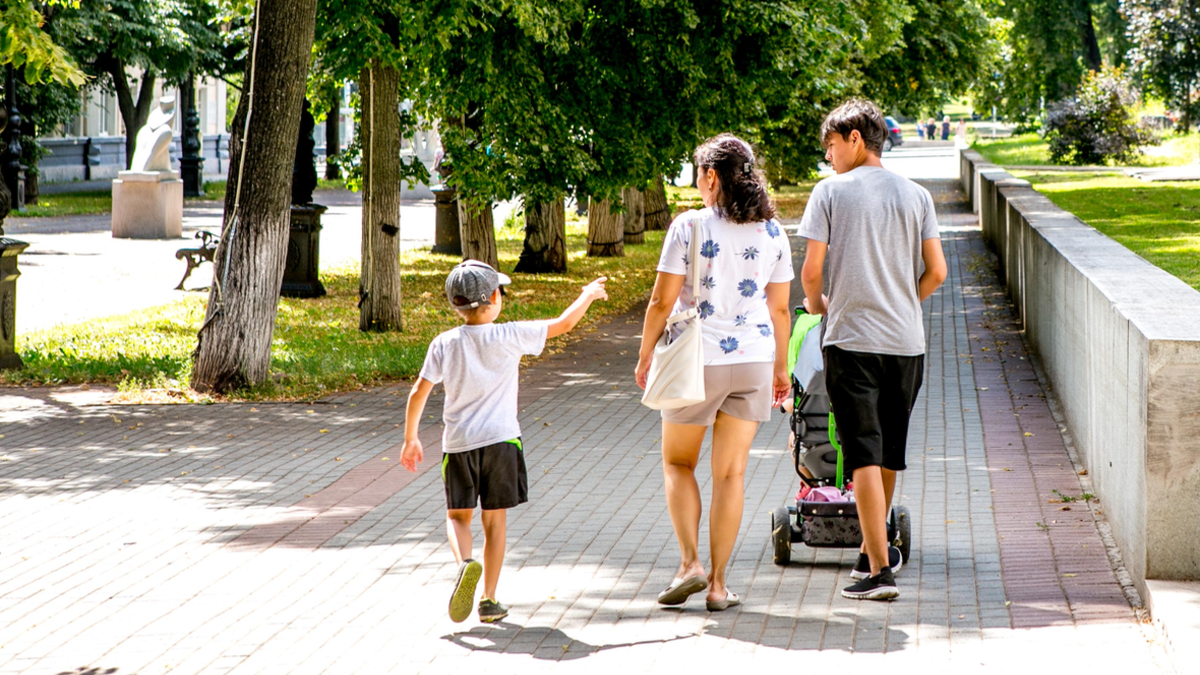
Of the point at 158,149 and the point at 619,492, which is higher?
the point at 158,149

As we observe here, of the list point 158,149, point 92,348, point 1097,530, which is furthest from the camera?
point 158,149

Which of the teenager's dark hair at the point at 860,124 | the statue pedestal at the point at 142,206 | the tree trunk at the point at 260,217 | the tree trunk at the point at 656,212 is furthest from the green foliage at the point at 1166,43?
the teenager's dark hair at the point at 860,124

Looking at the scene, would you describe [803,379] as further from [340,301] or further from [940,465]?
[340,301]

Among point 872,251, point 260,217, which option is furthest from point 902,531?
point 260,217

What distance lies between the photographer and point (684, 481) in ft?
16.8

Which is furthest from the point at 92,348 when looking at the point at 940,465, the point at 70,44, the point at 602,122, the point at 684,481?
the point at 70,44

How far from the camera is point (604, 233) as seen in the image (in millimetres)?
22516

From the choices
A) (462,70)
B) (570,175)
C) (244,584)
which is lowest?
(244,584)

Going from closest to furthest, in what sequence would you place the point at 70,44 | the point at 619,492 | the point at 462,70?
the point at 619,492
the point at 462,70
the point at 70,44

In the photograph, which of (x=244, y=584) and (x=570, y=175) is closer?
(x=244, y=584)

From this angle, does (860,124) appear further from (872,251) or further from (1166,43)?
(1166,43)

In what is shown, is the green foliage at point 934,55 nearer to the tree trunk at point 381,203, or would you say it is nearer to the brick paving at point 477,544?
the tree trunk at point 381,203

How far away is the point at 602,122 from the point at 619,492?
8225mm

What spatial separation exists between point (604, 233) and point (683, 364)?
1776cm
